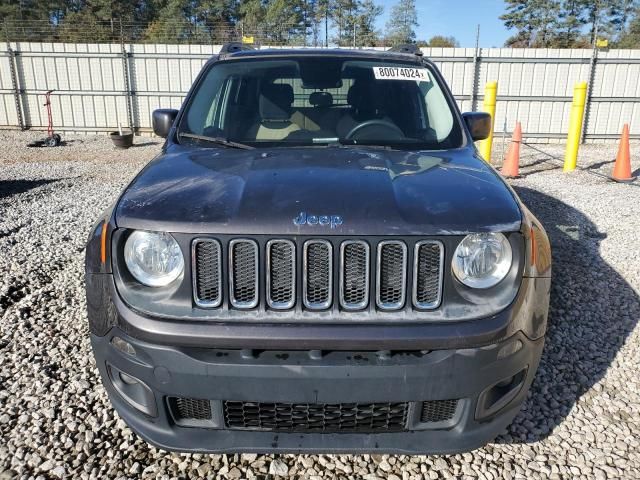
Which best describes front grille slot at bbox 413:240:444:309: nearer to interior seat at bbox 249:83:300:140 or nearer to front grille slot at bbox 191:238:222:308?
front grille slot at bbox 191:238:222:308

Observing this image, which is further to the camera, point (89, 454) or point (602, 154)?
point (602, 154)

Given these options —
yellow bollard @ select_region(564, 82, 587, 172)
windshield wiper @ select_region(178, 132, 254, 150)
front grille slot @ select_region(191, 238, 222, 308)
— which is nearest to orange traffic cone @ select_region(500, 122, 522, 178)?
yellow bollard @ select_region(564, 82, 587, 172)

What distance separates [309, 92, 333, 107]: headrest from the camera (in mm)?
3346

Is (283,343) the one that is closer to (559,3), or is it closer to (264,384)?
(264,384)

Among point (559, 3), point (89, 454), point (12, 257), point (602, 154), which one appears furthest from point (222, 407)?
point (559, 3)

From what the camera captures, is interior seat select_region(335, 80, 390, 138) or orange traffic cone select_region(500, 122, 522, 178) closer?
interior seat select_region(335, 80, 390, 138)

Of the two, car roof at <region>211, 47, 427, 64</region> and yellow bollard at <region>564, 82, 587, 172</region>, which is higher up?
car roof at <region>211, 47, 427, 64</region>

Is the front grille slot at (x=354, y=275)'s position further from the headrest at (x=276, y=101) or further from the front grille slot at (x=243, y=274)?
the headrest at (x=276, y=101)

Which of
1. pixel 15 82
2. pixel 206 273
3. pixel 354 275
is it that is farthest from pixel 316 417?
pixel 15 82

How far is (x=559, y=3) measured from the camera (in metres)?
51.5

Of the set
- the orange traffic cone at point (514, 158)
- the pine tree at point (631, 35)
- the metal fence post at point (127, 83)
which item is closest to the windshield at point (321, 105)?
the orange traffic cone at point (514, 158)

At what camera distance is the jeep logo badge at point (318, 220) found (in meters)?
1.92

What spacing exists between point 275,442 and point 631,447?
5.89ft

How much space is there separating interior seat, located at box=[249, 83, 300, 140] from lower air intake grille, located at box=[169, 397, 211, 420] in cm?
161
